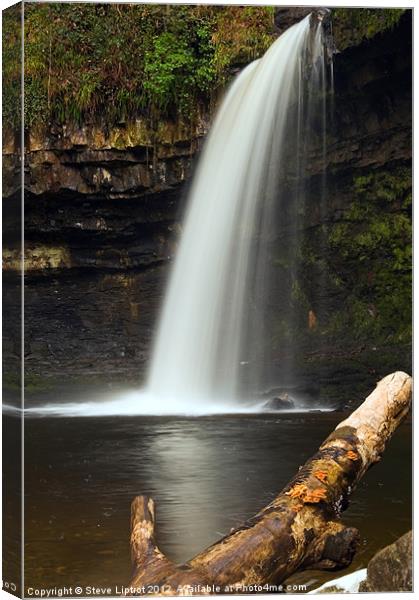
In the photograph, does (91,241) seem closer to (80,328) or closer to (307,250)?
(80,328)

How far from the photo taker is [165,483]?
613 centimetres

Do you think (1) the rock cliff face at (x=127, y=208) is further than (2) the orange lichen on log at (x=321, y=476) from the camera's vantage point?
Yes

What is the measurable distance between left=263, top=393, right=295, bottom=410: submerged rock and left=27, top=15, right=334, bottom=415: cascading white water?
92 mm

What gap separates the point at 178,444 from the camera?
21.2 ft

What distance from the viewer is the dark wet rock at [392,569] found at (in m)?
5.49

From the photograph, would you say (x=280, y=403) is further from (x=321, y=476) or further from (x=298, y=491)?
(x=298, y=491)

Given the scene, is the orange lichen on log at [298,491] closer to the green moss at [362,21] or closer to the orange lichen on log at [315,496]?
the orange lichen on log at [315,496]

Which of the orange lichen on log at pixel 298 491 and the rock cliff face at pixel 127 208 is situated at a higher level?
the rock cliff face at pixel 127 208

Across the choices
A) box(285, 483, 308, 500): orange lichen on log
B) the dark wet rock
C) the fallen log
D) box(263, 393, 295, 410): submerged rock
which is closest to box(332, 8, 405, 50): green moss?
box(263, 393, 295, 410): submerged rock

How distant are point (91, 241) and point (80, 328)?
0.91 meters

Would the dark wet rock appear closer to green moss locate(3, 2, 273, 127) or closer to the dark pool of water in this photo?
the dark pool of water

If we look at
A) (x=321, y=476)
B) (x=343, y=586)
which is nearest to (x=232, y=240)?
(x=321, y=476)

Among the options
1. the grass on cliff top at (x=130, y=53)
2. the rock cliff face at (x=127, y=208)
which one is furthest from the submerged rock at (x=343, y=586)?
the grass on cliff top at (x=130, y=53)

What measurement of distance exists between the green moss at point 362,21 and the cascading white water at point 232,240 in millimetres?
150
